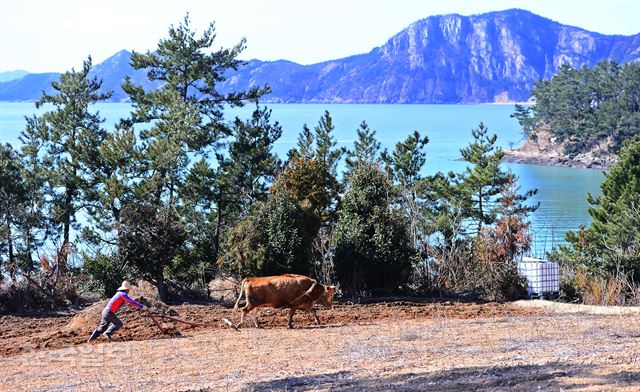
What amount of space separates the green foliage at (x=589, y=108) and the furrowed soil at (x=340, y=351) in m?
94.5

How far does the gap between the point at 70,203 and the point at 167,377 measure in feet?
96.5

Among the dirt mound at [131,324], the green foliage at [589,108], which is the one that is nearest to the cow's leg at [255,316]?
the dirt mound at [131,324]

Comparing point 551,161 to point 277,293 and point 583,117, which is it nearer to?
point 583,117

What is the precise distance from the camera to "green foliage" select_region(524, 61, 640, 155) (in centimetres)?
10831

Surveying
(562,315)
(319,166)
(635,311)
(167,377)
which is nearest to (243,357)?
(167,377)

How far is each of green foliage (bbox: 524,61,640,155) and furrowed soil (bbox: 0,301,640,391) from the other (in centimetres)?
9450

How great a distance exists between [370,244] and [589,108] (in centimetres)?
10707

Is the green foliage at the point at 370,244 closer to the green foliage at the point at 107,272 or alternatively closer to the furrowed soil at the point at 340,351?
the furrowed soil at the point at 340,351

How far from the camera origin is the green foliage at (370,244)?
2017 centimetres

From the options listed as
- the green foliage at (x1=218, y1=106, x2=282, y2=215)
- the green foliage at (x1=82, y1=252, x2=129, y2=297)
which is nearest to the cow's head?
the green foliage at (x1=82, y1=252, x2=129, y2=297)

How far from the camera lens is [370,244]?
66.4 ft

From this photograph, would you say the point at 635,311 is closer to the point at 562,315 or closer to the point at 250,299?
the point at 562,315

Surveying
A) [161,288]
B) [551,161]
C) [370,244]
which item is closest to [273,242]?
[370,244]

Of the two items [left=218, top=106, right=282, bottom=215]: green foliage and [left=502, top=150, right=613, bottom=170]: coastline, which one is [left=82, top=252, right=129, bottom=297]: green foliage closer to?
[left=218, top=106, right=282, bottom=215]: green foliage
